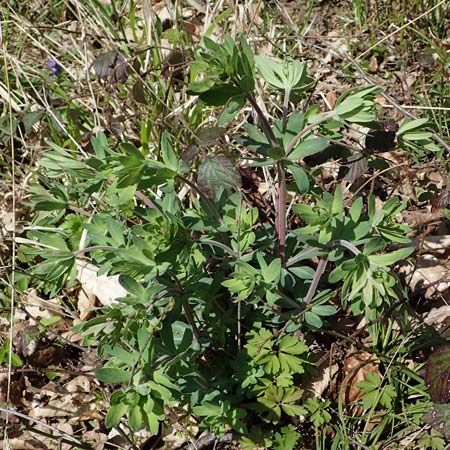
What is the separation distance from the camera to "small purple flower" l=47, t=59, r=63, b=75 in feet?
10.5

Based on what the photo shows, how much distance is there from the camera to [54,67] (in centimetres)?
323

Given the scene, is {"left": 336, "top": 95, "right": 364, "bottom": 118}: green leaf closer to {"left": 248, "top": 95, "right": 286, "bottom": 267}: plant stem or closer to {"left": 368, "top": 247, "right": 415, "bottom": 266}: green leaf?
{"left": 248, "top": 95, "right": 286, "bottom": 267}: plant stem

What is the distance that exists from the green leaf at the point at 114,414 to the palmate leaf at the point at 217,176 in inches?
27.8

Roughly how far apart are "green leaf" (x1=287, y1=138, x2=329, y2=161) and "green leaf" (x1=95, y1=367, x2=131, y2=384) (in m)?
0.68

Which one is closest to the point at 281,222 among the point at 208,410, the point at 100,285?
the point at 208,410

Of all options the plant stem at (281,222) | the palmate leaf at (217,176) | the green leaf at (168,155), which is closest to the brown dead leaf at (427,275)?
the plant stem at (281,222)

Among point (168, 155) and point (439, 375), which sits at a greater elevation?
point (168, 155)

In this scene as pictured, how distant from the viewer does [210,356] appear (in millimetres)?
2182

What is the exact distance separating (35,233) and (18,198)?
1079 millimetres

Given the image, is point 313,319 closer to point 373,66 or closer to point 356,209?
point 356,209

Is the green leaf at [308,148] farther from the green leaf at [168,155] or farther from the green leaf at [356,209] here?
the green leaf at [168,155]

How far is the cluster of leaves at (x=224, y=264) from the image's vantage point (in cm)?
166

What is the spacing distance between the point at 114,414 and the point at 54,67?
2.11 meters

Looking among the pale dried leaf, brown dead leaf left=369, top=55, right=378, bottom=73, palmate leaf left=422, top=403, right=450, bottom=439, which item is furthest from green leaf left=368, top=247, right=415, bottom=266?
brown dead leaf left=369, top=55, right=378, bottom=73
